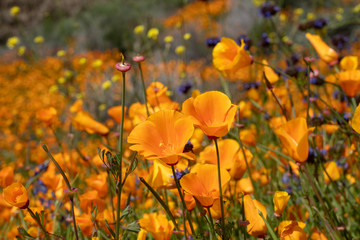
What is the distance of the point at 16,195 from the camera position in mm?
680

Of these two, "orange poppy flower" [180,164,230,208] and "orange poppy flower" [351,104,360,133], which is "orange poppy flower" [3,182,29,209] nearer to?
"orange poppy flower" [180,164,230,208]

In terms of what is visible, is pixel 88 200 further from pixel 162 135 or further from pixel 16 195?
pixel 162 135

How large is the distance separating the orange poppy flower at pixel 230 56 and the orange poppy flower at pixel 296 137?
25 cm

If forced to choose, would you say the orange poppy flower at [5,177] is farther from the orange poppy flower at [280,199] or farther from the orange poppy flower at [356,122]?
the orange poppy flower at [356,122]

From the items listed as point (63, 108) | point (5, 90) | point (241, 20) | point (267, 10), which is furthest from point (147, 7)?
point (267, 10)

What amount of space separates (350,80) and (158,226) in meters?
0.56

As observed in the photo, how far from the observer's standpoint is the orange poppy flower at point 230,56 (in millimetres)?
891

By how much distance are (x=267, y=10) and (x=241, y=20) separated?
17.5ft

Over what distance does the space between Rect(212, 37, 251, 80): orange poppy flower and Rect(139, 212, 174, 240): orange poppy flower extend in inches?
15.6

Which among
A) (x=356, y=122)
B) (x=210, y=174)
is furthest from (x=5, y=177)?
(x=356, y=122)

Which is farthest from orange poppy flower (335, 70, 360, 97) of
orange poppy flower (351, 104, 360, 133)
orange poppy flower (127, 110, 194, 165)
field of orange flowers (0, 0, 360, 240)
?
orange poppy flower (127, 110, 194, 165)

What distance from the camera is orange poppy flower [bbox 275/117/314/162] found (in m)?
Answer: 0.67

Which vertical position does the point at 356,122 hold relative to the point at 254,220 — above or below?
above

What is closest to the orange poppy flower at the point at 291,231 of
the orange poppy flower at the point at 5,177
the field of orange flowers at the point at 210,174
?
the field of orange flowers at the point at 210,174
